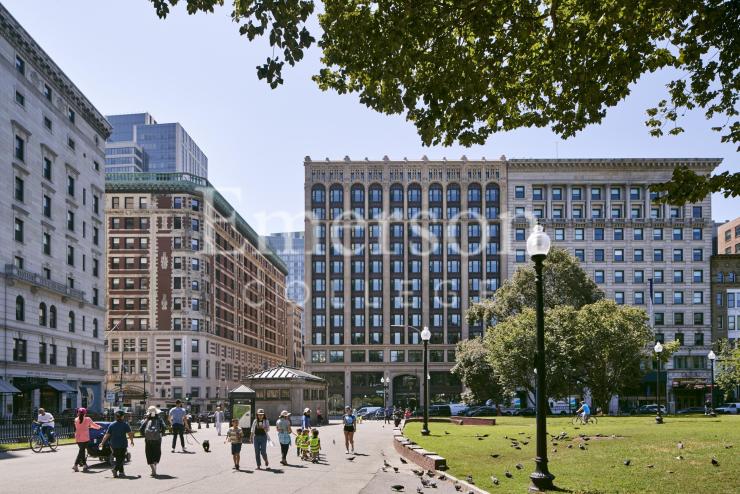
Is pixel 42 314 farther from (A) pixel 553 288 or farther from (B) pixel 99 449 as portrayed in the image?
(A) pixel 553 288

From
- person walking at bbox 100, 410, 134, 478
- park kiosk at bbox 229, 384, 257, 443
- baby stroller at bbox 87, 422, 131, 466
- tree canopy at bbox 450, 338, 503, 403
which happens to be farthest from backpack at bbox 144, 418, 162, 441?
tree canopy at bbox 450, 338, 503, 403

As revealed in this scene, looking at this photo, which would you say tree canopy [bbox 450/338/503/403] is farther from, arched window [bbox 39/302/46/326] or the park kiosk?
the park kiosk

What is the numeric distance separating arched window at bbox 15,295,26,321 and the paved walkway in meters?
26.9

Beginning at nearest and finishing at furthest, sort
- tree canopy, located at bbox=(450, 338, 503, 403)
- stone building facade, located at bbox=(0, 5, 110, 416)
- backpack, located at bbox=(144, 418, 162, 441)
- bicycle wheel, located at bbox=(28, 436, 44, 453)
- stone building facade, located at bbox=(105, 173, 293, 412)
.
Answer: backpack, located at bbox=(144, 418, 162, 441), bicycle wheel, located at bbox=(28, 436, 44, 453), stone building facade, located at bbox=(0, 5, 110, 416), tree canopy, located at bbox=(450, 338, 503, 403), stone building facade, located at bbox=(105, 173, 293, 412)

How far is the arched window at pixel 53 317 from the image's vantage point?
62.4 meters

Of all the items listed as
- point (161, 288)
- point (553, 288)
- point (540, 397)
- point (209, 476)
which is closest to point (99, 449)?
point (209, 476)

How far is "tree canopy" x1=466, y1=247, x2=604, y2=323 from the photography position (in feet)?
247

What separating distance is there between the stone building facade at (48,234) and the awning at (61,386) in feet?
0.30

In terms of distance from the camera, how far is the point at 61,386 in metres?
61.8

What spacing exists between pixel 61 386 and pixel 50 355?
8.42ft

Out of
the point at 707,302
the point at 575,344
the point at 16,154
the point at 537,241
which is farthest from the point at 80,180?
the point at 707,302

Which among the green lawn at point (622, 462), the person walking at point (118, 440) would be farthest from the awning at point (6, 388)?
the green lawn at point (622, 462)

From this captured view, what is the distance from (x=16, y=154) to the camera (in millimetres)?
57156

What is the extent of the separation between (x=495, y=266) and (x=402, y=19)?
10859 centimetres
